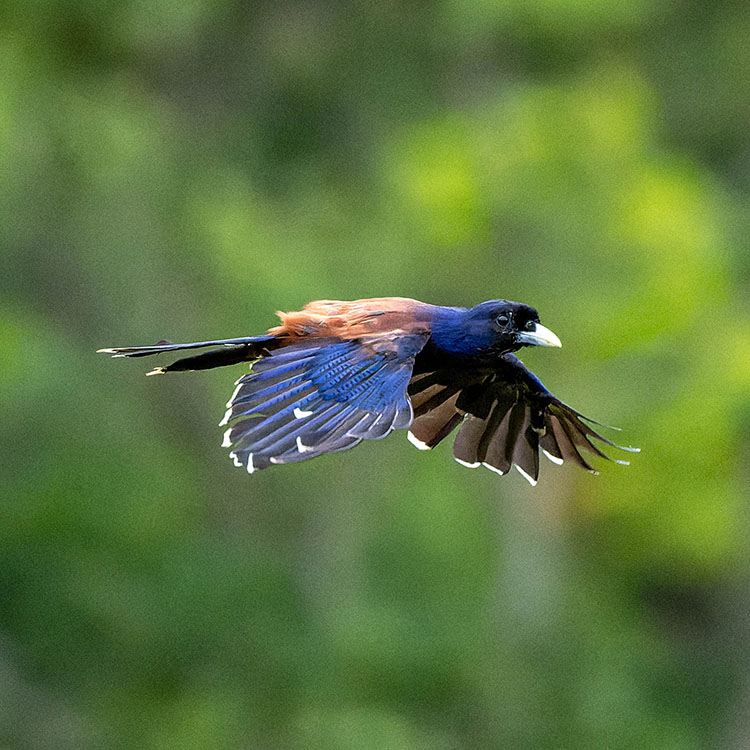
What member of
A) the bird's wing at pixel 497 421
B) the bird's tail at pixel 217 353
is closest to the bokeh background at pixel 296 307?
the bird's wing at pixel 497 421

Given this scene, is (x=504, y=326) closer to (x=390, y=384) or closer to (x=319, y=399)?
(x=390, y=384)

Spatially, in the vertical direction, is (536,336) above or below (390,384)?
above

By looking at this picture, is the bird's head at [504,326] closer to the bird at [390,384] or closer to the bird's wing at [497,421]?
the bird at [390,384]

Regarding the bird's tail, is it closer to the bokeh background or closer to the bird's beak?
the bird's beak

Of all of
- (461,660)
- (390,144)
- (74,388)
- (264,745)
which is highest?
(390,144)

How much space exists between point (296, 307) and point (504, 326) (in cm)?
625

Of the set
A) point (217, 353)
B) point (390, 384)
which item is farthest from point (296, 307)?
point (390, 384)

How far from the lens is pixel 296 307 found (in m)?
12.8

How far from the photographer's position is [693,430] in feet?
47.2

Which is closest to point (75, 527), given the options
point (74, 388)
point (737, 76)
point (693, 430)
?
point (74, 388)

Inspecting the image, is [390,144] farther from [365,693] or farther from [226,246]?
[365,693]

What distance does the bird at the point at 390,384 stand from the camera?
5922mm

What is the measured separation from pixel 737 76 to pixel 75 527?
21.7 feet

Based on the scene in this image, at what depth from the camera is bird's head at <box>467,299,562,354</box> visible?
260 inches
